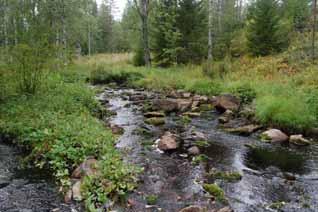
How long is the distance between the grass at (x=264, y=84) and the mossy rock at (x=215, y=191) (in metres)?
4.77

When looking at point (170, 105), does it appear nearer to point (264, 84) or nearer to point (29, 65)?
point (264, 84)

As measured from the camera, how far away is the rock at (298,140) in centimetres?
874

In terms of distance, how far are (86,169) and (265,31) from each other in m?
17.7

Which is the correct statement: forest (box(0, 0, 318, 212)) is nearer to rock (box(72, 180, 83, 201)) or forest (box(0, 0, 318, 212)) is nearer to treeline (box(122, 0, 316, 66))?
rock (box(72, 180, 83, 201))

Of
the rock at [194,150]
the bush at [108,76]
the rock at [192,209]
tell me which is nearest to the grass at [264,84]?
the bush at [108,76]

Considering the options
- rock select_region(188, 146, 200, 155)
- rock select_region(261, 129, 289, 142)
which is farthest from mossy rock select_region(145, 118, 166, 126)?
rock select_region(261, 129, 289, 142)

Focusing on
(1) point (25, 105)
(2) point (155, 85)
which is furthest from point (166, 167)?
(2) point (155, 85)

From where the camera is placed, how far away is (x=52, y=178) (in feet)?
20.7

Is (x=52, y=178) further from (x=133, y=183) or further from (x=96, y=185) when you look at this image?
(x=133, y=183)

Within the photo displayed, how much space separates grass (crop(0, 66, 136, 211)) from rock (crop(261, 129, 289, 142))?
4.18 m

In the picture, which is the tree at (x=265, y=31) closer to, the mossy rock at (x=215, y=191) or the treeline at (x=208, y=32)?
the treeline at (x=208, y=32)

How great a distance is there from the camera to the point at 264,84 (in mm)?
14016

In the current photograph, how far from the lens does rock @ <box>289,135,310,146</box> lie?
874cm

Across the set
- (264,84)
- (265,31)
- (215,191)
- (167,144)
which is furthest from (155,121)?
(265,31)
